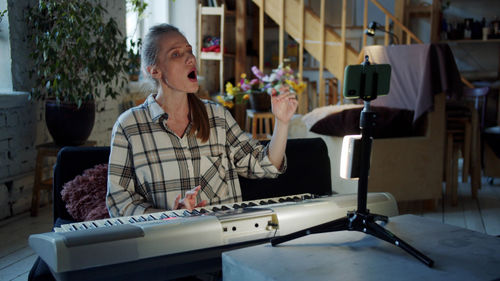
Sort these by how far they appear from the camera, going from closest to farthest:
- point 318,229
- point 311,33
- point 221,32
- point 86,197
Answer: point 318,229 → point 86,197 → point 311,33 → point 221,32

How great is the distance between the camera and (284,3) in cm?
545

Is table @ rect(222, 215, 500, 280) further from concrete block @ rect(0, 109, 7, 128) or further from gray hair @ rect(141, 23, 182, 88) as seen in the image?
concrete block @ rect(0, 109, 7, 128)

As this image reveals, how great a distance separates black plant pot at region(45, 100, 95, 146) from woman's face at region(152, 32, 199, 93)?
176 cm

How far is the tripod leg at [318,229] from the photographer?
0.98 m

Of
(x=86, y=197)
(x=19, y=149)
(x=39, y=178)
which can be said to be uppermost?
(x=86, y=197)

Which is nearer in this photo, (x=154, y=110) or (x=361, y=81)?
(x=361, y=81)

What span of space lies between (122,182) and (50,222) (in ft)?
6.07

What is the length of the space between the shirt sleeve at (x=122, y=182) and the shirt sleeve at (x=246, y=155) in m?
0.34

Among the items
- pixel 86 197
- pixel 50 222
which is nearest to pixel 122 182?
pixel 86 197

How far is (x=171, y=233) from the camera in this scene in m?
0.97

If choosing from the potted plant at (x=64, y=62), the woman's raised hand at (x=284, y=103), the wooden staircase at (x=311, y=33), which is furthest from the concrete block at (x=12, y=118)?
the wooden staircase at (x=311, y=33)

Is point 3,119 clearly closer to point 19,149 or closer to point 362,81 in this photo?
point 19,149

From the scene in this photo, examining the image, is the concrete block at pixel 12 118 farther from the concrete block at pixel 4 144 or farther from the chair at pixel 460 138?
the chair at pixel 460 138

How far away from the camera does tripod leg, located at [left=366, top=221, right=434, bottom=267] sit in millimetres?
873
